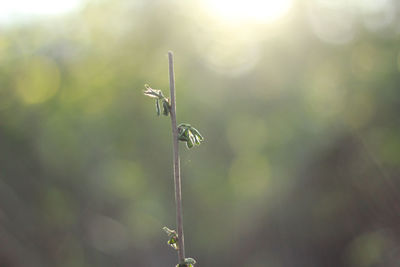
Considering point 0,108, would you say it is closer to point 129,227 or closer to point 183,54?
point 129,227

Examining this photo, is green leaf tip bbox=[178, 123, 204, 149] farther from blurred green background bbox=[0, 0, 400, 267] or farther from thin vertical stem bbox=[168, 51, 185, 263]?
blurred green background bbox=[0, 0, 400, 267]

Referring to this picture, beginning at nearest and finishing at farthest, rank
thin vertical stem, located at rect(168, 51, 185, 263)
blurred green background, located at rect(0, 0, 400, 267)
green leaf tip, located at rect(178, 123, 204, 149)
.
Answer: thin vertical stem, located at rect(168, 51, 185, 263)
green leaf tip, located at rect(178, 123, 204, 149)
blurred green background, located at rect(0, 0, 400, 267)

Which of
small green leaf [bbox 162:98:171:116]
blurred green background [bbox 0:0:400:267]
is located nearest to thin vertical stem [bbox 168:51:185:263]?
small green leaf [bbox 162:98:171:116]

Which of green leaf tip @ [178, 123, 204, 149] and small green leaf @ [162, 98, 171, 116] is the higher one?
small green leaf @ [162, 98, 171, 116]

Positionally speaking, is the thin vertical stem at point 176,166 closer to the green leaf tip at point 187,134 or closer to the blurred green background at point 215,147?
the green leaf tip at point 187,134

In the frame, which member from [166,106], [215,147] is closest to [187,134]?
[166,106]

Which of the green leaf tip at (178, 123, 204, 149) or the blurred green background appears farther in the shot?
the blurred green background

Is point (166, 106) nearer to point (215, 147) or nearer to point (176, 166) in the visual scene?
point (176, 166)

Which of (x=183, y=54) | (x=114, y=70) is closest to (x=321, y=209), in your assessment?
(x=183, y=54)
